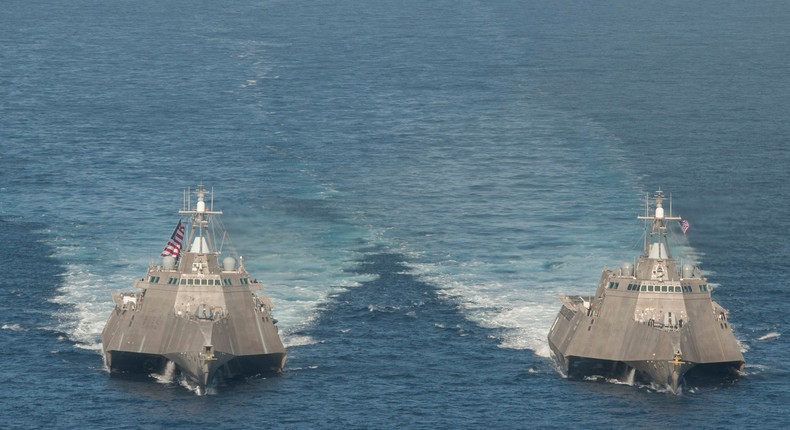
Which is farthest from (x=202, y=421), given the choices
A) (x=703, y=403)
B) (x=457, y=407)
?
(x=703, y=403)

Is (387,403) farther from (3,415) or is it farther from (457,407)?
(3,415)

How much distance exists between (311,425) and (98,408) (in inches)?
670

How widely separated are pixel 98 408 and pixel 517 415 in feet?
105

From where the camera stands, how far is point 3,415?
194 m

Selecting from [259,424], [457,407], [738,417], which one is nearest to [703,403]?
[738,417]

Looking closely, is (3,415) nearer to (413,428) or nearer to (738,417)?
(413,428)

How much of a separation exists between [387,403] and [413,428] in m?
7.63

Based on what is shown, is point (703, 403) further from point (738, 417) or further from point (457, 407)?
point (457, 407)

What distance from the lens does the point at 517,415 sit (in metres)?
196

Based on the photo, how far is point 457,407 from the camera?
19725 cm

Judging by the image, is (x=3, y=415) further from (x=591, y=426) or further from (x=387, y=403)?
(x=591, y=426)

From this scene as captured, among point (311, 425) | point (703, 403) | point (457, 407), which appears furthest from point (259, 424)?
point (703, 403)

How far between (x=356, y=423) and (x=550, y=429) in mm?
14515

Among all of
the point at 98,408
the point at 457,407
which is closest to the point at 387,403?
the point at 457,407
